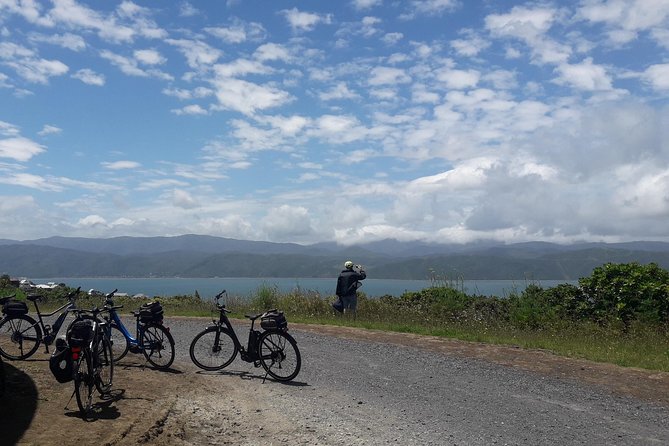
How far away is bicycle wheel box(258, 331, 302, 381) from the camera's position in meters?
9.70

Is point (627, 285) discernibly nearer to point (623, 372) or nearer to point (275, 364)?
point (623, 372)

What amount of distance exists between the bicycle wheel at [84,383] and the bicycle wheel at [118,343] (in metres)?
2.58

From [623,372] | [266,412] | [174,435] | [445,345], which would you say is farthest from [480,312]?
[174,435]

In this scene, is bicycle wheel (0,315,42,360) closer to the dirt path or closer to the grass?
the dirt path

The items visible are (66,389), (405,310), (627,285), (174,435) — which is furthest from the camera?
(405,310)

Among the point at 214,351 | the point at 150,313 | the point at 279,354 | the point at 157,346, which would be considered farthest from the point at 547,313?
the point at 150,313

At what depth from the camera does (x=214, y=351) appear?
33.8 feet

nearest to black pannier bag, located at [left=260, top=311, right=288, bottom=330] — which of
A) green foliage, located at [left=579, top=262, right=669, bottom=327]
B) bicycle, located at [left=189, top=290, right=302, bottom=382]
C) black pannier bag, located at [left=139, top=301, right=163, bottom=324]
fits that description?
bicycle, located at [left=189, top=290, right=302, bottom=382]

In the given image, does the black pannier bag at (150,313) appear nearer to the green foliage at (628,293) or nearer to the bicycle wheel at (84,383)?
the bicycle wheel at (84,383)

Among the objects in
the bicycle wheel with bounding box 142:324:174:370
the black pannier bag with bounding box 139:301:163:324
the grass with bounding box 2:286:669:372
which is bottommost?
the grass with bounding box 2:286:669:372

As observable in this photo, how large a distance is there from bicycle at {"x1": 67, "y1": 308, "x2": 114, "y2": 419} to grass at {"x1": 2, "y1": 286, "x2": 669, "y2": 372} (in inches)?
245

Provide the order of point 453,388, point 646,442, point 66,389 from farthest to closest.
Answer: point 453,388 → point 66,389 → point 646,442

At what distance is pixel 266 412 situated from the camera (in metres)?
7.64

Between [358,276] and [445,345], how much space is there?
214 inches
